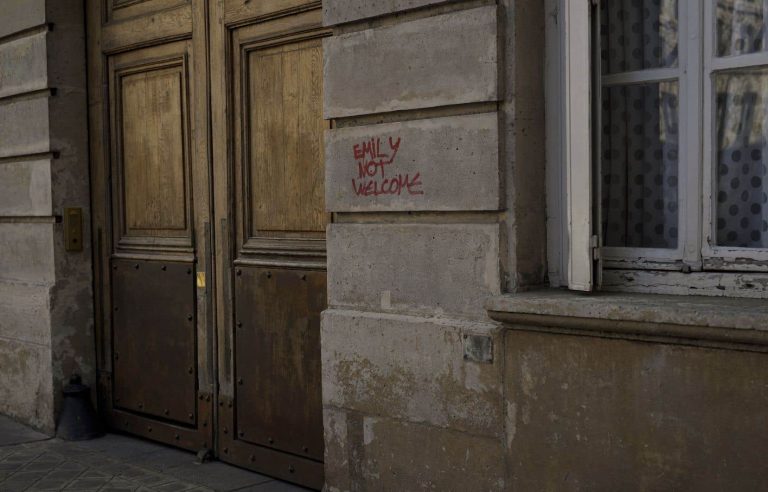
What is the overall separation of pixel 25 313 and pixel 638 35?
4.57 m

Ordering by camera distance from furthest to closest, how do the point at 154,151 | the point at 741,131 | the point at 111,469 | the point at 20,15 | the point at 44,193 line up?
the point at 20,15 → the point at 44,193 → the point at 154,151 → the point at 111,469 → the point at 741,131

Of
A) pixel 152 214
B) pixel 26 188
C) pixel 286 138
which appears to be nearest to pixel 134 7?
pixel 152 214

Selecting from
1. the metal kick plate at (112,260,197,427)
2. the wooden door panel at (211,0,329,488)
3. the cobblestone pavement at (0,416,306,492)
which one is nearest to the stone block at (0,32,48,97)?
the metal kick plate at (112,260,197,427)

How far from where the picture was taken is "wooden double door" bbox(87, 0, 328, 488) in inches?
192

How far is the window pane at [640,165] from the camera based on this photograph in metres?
3.56

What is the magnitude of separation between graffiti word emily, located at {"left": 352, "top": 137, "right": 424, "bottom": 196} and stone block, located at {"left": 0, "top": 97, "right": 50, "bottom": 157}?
112 inches

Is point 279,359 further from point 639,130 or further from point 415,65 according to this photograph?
point 639,130

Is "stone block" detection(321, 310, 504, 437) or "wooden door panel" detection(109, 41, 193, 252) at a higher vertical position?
"wooden door panel" detection(109, 41, 193, 252)

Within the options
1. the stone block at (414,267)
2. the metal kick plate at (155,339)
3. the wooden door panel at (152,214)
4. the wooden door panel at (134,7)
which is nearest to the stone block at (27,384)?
the wooden door panel at (152,214)

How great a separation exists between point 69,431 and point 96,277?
102 centimetres

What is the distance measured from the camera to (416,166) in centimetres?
394

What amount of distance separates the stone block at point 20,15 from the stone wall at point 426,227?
2748 millimetres

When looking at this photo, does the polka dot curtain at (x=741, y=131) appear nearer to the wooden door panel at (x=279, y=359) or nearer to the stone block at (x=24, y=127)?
the wooden door panel at (x=279, y=359)

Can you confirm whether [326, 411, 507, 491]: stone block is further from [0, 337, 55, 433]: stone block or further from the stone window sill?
[0, 337, 55, 433]: stone block
